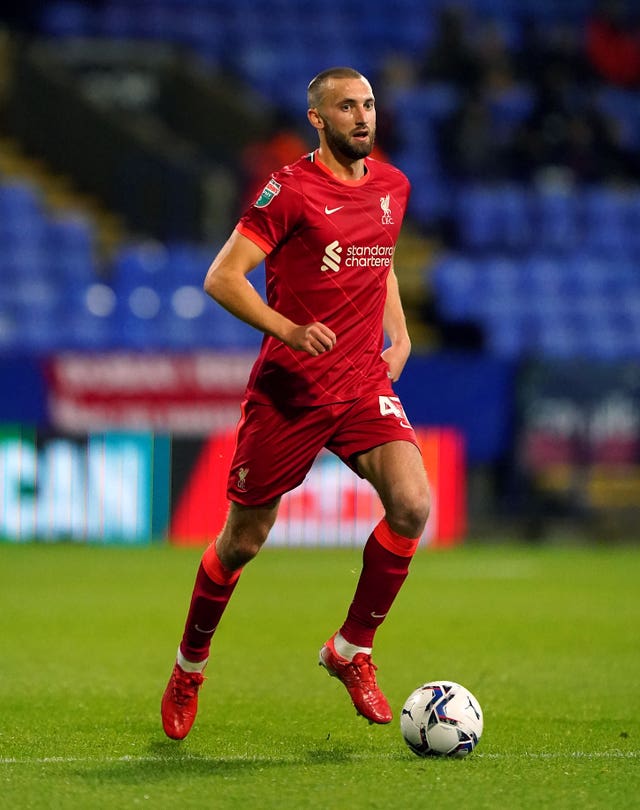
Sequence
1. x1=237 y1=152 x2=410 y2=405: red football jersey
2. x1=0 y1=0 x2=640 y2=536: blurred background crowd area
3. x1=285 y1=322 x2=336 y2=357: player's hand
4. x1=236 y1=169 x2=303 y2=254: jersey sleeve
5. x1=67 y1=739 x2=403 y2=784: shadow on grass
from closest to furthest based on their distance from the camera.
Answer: x1=67 y1=739 x2=403 y2=784: shadow on grass → x1=285 y1=322 x2=336 y2=357: player's hand → x1=236 y1=169 x2=303 y2=254: jersey sleeve → x1=237 y1=152 x2=410 y2=405: red football jersey → x1=0 y1=0 x2=640 y2=536: blurred background crowd area

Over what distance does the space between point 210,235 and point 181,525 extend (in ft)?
14.0

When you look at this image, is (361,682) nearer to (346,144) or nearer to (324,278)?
(324,278)

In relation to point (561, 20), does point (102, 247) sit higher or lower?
lower

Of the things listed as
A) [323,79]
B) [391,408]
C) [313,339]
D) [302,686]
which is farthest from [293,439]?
[302,686]

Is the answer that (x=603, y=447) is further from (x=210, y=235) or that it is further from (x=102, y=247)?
(x=102, y=247)

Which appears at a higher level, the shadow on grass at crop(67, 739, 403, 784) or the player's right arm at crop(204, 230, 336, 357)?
the player's right arm at crop(204, 230, 336, 357)

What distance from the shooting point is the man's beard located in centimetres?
539

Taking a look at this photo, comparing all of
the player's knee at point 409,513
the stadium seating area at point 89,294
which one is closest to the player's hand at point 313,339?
the player's knee at point 409,513

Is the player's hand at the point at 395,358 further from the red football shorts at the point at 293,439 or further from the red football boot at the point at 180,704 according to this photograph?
the red football boot at the point at 180,704

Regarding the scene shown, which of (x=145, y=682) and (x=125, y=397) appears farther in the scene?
(x=125, y=397)

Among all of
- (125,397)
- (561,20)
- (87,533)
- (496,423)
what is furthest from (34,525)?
(561,20)

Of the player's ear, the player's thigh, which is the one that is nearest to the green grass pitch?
the player's thigh

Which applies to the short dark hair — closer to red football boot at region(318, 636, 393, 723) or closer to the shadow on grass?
red football boot at region(318, 636, 393, 723)

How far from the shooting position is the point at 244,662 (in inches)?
295
